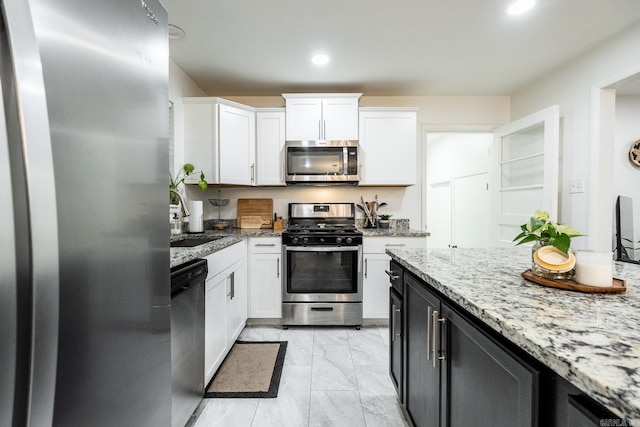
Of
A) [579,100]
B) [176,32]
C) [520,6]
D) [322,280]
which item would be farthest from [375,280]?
[176,32]

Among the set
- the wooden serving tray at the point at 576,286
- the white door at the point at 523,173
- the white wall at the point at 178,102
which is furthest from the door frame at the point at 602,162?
the white wall at the point at 178,102

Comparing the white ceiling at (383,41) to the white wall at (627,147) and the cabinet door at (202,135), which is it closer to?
the cabinet door at (202,135)

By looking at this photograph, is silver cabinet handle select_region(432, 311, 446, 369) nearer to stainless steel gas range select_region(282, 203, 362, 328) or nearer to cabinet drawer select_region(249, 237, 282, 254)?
stainless steel gas range select_region(282, 203, 362, 328)

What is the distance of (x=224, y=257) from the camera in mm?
2039

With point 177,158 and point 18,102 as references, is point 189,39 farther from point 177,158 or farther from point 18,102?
point 18,102

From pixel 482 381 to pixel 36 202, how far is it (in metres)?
1.04

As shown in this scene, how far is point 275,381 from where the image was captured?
74.4 inches

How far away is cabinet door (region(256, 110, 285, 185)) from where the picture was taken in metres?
3.03

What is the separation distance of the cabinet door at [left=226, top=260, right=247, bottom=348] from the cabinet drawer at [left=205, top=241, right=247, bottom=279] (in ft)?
0.26

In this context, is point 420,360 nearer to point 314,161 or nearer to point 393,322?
point 393,322

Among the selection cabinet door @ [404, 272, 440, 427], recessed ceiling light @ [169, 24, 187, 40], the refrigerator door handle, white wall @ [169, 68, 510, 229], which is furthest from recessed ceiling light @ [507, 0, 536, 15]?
the refrigerator door handle

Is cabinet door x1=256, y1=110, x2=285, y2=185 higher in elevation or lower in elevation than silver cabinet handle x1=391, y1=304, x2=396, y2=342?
higher

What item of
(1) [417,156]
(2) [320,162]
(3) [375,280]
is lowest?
(3) [375,280]

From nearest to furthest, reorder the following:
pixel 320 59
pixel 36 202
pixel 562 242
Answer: pixel 36 202, pixel 562 242, pixel 320 59
